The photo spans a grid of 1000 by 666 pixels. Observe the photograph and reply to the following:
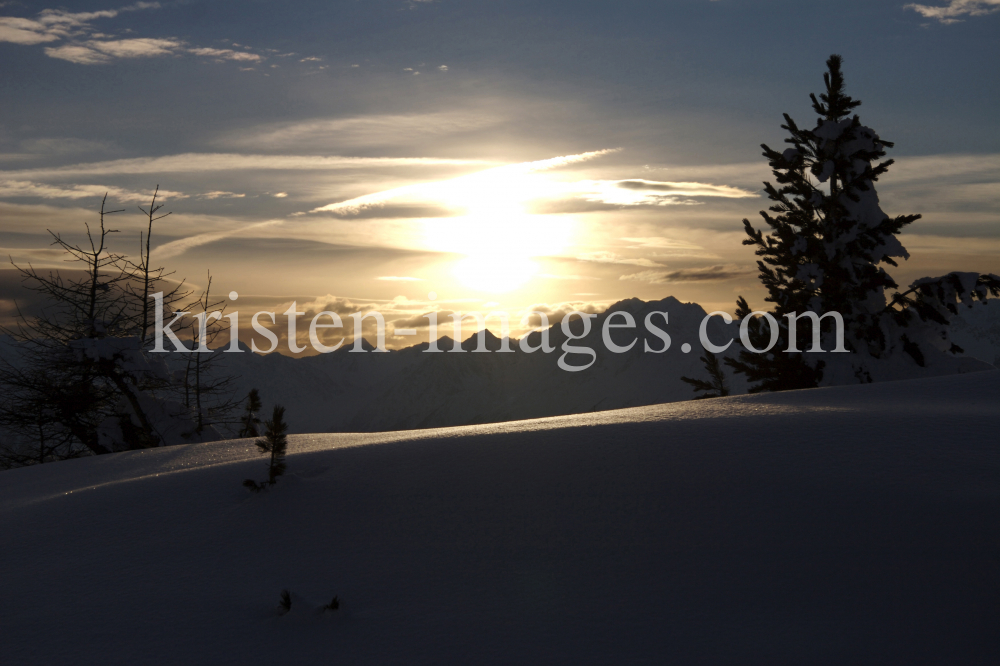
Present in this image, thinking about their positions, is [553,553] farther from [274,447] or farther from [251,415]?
[251,415]

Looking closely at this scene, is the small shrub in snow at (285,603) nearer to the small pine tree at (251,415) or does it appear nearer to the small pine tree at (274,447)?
the small pine tree at (274,447)

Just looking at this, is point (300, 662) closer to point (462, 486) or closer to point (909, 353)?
point (462, 486)

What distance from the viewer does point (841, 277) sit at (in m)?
16.1

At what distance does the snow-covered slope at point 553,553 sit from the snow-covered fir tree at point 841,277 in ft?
34.4

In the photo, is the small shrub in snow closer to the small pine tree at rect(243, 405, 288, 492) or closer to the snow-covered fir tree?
the small pine tree at rect(243, 405, 288, 492)

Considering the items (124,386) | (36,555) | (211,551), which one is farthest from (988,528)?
(124,386)

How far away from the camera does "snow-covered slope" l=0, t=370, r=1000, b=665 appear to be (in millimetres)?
3309

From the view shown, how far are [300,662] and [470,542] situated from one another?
1.35 metres

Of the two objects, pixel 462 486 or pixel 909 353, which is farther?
pixel 909 353

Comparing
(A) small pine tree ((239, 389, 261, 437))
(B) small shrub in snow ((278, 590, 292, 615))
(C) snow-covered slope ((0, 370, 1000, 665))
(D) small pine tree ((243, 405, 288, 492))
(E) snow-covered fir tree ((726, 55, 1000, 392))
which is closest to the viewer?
(C) snow-covered slope ((0, 370, 1000, 665))

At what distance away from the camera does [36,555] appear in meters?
4.61

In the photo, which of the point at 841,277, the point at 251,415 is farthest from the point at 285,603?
the point at 841,277

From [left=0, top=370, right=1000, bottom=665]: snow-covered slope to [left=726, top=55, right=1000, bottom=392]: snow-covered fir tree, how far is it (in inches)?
413

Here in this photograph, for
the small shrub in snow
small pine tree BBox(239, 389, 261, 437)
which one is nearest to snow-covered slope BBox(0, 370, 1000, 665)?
the small shrub in snow
